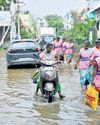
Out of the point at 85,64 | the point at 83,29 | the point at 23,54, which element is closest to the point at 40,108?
the point at 85,64

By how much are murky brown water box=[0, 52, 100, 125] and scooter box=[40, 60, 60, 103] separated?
301 millimetres

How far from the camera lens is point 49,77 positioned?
39.1 ft

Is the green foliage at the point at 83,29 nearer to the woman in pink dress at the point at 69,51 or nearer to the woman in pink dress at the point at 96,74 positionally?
the woman in pink dress at the point at 69,51

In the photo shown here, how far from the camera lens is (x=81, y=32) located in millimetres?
45812

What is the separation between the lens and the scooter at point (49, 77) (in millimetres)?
11953

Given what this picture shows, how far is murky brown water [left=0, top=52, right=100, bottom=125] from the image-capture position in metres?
9.70

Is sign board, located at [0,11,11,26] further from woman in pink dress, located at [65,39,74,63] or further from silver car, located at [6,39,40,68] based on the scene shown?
silver car, located at [6,39,40,68]

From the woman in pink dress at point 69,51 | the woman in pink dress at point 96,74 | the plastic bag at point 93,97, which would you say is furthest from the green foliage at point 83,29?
the plastic bag at point 93,97

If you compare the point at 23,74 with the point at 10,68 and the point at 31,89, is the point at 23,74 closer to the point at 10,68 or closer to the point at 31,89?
the point at 10,68

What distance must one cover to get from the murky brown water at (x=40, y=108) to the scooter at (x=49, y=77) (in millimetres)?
301

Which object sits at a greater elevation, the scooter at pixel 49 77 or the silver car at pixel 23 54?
the scooter at pixel 49 77

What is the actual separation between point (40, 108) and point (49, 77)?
3.34ft

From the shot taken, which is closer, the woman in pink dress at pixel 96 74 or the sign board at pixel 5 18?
the woman in pink dress at pixel 96 74

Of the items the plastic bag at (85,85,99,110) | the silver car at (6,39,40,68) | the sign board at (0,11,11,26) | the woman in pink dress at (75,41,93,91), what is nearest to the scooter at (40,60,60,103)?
the woman in pink dress at (75,41,93,91)
